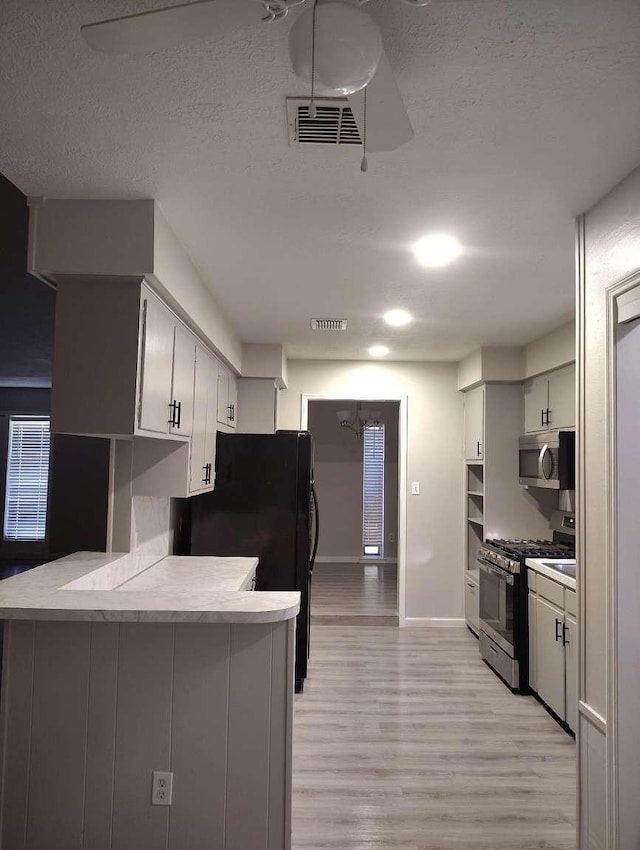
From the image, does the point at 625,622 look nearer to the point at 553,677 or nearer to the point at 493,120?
the point at 493,120

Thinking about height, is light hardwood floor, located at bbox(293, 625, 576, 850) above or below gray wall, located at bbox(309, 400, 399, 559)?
below

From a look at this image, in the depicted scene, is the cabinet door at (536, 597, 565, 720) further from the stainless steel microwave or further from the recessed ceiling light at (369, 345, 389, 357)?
the recessed ceiling light at (369, 345, 389, 357)

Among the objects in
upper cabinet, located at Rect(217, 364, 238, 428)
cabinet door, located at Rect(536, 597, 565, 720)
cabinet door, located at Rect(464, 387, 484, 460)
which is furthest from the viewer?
cabinet door, located at Rect(464, 387, 484, 460)

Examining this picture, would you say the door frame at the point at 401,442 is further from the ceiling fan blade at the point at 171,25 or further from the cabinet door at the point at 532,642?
the ceiling fan blade at the point at 171,25

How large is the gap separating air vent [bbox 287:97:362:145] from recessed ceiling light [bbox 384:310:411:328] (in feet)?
7.04

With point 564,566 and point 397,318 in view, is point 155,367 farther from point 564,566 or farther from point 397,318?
point 564,566

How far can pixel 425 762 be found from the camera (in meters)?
3.04

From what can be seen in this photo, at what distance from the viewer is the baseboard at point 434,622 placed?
563cm

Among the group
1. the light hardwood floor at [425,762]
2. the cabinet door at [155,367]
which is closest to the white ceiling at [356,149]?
the cabinet door at [155,367]

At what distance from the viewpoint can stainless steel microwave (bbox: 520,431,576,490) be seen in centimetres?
401

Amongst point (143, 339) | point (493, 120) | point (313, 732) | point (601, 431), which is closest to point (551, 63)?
point (493, 120)

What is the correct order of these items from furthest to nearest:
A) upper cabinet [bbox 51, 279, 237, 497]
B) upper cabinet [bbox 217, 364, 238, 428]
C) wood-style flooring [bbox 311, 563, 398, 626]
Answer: wood-style flooring [bbox 311, 563, 398, 626] < upper cabinet [bbox 217, 364, 238, 428] < upper cabinet [bbox 51, 279, 237, 497]

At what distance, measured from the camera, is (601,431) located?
6.86 ft

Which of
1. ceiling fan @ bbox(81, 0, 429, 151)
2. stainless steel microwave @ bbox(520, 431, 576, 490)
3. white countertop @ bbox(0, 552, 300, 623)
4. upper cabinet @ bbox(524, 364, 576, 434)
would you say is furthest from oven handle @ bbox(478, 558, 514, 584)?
ceiling fan @ bbox(81, 0, 429, 151)
